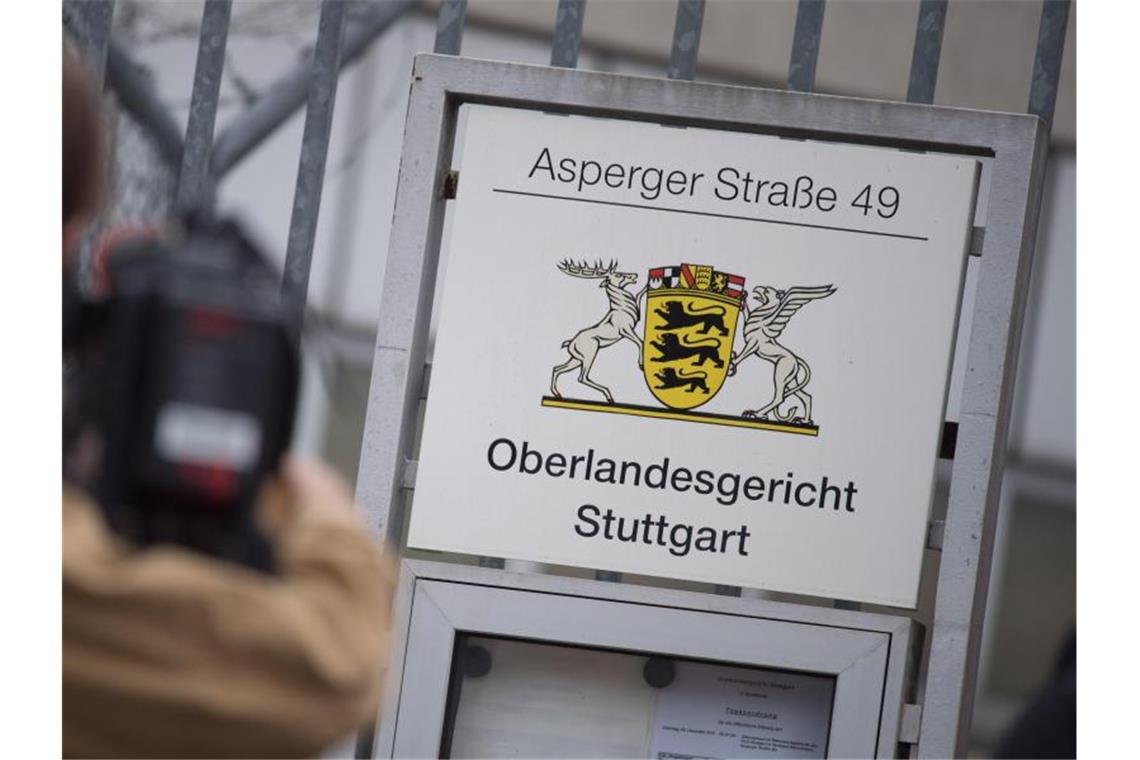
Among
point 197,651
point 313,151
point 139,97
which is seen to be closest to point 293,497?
point 197,651

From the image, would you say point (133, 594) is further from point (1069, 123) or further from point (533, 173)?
point (1069, 123)

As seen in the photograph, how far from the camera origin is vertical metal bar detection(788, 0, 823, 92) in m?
3.30

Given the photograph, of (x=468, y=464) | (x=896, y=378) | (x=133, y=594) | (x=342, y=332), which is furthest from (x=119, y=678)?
(x=342, y=332)

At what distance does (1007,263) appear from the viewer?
309cm

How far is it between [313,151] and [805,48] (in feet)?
3.18

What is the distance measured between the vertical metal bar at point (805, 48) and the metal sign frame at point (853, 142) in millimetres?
186

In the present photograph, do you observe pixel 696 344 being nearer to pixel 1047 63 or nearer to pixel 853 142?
pixel 853 142

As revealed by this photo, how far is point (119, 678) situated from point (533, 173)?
198 centimetres

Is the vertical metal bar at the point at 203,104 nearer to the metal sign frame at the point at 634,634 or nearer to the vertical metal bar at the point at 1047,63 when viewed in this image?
the metal sign frame at the point at 634,634

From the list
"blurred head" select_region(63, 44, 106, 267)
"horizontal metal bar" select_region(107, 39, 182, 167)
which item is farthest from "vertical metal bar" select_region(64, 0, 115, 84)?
"blurred head" select_region(63, 44, 106, 267)

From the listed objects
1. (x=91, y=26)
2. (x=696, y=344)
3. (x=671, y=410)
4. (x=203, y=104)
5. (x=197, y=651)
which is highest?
(x=91, y=26)

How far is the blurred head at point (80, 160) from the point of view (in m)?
1.39

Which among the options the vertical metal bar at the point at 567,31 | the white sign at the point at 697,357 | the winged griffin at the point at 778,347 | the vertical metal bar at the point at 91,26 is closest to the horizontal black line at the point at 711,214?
the white sign at the point at 697,357

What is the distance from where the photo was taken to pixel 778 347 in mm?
3082
